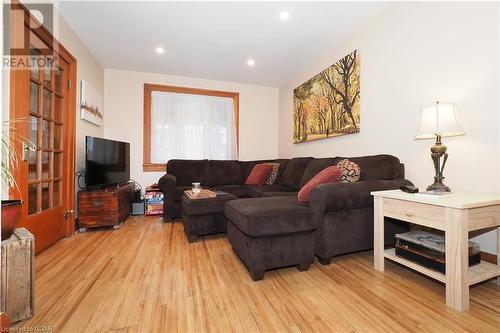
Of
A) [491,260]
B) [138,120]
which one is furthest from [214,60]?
[491,260]

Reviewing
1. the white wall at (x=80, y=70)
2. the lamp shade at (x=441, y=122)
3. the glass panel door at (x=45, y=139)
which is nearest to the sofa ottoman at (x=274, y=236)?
the lamp shade at (x=441, y=122)

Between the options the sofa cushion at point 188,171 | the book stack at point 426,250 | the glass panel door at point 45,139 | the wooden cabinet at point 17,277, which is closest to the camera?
the wooden cabinet at point 17,277

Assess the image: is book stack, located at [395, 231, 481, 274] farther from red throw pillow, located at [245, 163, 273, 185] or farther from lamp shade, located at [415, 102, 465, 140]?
red throw pillow, located at [245, 163, 273, 185]

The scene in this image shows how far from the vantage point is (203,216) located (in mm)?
2412

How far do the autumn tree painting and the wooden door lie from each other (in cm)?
311

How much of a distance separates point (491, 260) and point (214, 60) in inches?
145

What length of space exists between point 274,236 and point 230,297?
0.48m

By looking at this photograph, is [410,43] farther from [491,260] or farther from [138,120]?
[138,120]

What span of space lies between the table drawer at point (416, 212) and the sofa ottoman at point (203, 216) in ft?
4.99

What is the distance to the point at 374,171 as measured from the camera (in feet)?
6.94

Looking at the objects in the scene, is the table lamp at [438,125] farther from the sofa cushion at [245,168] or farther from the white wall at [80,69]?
the white wall at [80,69]

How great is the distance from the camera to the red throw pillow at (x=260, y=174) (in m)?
3.55

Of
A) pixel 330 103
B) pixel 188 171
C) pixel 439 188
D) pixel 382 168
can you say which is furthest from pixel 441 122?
pixel 188 171

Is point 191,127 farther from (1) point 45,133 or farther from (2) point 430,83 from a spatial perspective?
(2) point 430,83
